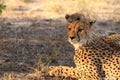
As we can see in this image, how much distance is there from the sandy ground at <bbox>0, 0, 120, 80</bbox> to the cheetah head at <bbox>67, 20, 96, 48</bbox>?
0.45 meters

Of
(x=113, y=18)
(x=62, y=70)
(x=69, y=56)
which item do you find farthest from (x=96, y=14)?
(x=62, y=70)

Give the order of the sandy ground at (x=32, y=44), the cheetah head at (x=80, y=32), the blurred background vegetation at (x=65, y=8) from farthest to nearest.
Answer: the blurred background vegetation at (x=65, y=8), the sandy ground at (x=32, y=44), the cheetah head at (x=80, y=32)

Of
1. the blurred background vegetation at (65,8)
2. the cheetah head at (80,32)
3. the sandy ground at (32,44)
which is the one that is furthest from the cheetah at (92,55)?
the blurred background vegetation at (65,8)

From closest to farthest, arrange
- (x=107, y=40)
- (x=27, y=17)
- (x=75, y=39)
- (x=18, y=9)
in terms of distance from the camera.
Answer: (x=75, y=39), (x=107, y=40), (x=27, y=17), (x=18, y=9)

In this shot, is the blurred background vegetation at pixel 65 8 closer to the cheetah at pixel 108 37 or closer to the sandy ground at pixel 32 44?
the sandy ground at pixel 32 44

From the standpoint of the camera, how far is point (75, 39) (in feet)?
17.5

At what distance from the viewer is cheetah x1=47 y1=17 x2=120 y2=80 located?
5.39 m

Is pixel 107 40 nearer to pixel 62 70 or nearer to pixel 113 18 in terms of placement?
pixel 62 70

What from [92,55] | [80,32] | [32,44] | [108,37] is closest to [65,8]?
[32,44]

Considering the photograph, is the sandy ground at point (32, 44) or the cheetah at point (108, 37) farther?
the sandy ground at point (32, 44)

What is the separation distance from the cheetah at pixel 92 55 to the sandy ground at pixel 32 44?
37 cm

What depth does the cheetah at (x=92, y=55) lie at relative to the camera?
5387 millimetres

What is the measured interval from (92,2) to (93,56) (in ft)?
26.8

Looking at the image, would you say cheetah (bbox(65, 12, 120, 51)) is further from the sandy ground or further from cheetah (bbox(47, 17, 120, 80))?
the sandy ground
